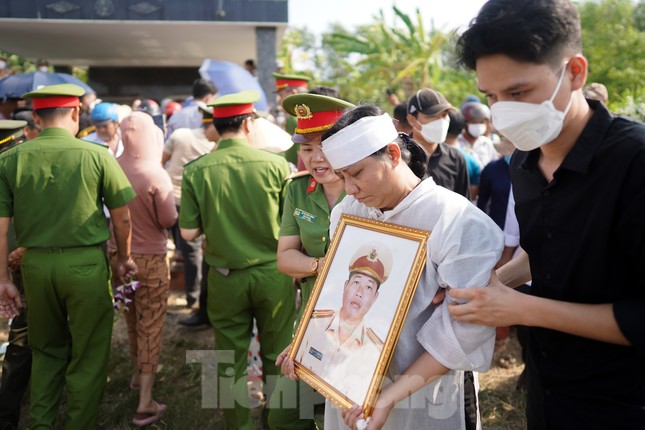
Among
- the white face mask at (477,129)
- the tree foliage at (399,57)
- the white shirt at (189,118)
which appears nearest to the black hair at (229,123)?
the white shirt at (189,118)

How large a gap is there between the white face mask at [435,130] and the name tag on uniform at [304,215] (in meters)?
1.70

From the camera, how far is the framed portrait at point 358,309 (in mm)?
1573

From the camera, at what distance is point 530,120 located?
54.8 inches

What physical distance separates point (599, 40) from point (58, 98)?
99.9 feet

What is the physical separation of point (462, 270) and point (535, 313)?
9.2 inches

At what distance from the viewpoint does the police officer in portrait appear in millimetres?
1602

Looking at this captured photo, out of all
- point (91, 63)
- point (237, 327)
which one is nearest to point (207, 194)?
point (237, 327)

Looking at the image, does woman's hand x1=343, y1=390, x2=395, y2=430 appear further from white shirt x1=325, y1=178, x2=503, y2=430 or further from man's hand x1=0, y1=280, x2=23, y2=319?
man's hand x1=0, y1=280, x2=23, y2=319

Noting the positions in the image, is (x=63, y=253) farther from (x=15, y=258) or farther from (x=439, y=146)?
(x=439, y=146)

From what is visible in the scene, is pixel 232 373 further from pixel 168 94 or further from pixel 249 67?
pixel 168 94

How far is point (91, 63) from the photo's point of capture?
52.9 ft

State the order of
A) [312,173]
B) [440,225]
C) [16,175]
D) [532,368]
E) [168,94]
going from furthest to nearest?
[168,94] < [16,175] < [312,173] < [532,368] < [440,225]

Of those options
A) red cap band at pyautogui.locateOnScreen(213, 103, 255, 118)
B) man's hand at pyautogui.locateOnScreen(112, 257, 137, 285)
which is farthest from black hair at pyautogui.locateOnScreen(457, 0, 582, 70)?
man's hand at pyautogui.locateOnScreen(112, 257, 137, 285)

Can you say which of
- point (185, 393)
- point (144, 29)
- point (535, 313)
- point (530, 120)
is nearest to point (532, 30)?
point (530, 120)
